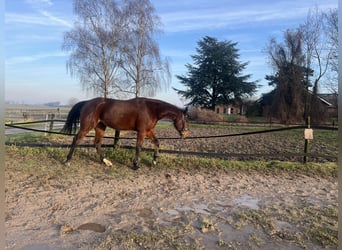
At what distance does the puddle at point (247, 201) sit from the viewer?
127 inches

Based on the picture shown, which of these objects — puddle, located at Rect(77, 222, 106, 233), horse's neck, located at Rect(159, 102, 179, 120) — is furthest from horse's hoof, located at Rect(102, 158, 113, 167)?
puddle, located at Rect(77, 222, 106, 233)

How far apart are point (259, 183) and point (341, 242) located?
3220 mm

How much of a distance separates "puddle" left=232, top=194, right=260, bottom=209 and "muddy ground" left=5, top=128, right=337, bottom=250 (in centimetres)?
1

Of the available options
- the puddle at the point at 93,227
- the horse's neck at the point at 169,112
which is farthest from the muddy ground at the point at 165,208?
the horse's neck at the point at 169,112

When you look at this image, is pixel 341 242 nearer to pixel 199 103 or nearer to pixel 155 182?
pixel 155 182

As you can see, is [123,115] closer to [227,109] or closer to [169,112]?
[169,112]

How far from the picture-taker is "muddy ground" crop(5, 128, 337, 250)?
7.62 feet

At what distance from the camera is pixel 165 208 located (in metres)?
3.06

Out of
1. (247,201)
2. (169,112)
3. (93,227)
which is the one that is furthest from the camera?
(169,112)

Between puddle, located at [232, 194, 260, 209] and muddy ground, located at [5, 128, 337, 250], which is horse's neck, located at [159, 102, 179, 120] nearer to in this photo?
muddy ground, located at [5, 128, 337, 250]

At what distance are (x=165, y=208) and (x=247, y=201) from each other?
110 centimetres

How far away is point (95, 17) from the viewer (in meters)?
16.5

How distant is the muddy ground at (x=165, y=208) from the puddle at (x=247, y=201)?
0.01m

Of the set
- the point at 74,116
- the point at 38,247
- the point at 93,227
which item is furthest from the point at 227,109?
the point at 38,247
